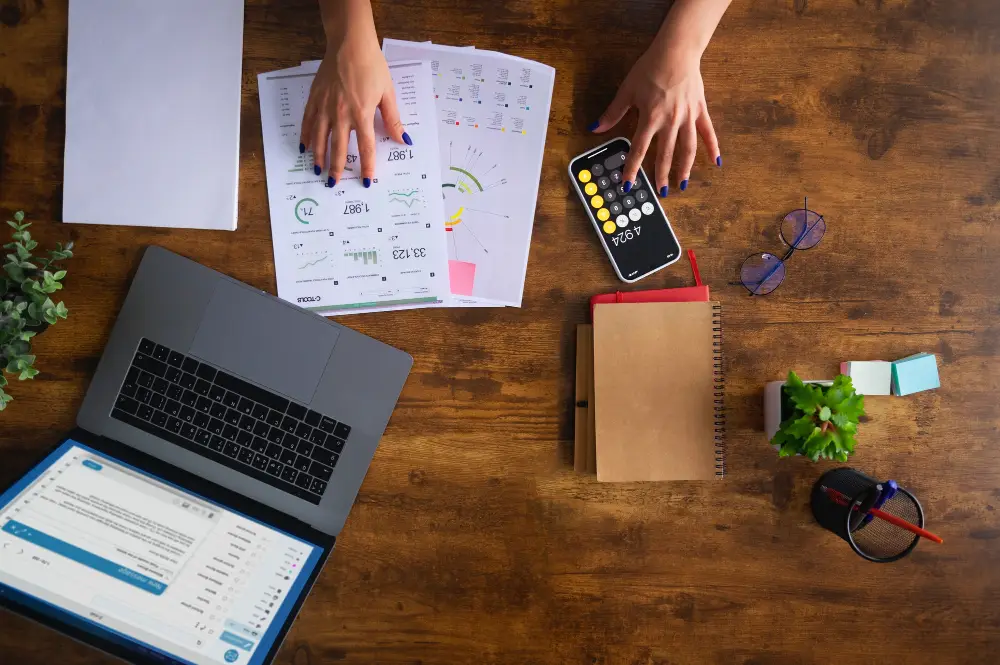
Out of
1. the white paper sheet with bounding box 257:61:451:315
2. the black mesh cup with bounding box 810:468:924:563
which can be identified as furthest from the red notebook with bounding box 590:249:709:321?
the black mesh cup with bounding box 810:468:924:563

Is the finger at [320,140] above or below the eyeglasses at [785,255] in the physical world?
above

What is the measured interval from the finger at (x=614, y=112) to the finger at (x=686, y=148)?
0.09m

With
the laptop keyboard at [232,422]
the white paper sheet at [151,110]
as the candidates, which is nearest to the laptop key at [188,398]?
the laptop keyboard at [232,422]

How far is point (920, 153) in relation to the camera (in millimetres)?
1035

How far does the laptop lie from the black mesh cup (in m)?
0.67

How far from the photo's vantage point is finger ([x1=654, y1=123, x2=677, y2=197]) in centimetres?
100

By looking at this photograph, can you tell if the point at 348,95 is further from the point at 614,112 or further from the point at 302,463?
the point at 302,463

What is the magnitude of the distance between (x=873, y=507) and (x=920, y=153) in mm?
558

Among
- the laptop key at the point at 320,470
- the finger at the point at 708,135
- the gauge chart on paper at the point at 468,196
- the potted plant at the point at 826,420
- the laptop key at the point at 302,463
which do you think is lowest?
the laptop key at the point at 320,470

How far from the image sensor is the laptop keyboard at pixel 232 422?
960mm

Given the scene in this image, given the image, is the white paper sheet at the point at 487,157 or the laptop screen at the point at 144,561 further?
the white paper sheet at the point at 487,157

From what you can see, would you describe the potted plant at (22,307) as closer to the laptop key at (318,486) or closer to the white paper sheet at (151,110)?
the white paper sheet at (151,110)

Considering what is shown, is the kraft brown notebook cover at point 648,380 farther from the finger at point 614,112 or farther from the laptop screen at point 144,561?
the laptop screen at point 144,561

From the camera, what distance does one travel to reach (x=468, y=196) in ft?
3.33
